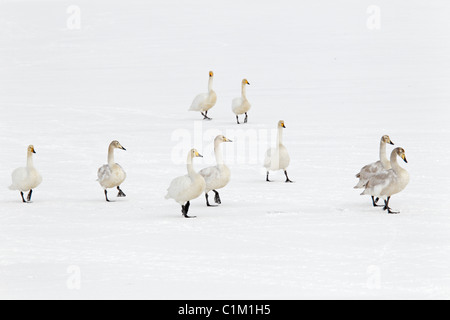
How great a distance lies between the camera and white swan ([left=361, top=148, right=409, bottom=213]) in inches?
417

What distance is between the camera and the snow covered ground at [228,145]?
8.27 meters

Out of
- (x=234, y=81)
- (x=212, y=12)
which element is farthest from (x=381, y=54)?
(x=212, y=12)

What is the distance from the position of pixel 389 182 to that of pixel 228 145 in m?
6.98

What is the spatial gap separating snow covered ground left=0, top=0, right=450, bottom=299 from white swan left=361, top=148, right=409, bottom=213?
280 mm

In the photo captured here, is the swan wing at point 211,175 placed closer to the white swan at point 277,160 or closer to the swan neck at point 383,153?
the white swan at point 277,160

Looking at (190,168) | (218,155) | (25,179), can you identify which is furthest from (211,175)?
(25,179)

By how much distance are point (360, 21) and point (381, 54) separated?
23.3 ft

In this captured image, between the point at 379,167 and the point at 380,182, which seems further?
the point at 379,167

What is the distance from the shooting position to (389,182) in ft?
34.8

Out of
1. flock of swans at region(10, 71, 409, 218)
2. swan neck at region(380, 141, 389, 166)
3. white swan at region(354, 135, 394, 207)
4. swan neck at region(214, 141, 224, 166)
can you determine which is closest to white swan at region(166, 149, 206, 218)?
flock of swans at region(10, 71, 409, 218)

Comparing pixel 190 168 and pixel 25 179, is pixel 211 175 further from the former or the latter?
pixel 25 179

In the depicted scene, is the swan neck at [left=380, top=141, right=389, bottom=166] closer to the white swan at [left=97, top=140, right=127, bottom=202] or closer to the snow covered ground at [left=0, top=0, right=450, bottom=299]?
the snow covered ground at [left=0, top=0, right=450, bottom=299]

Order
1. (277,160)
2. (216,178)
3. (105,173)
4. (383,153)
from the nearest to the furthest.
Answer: (216,178) → (383,153) → (105,173) → (277,160)
